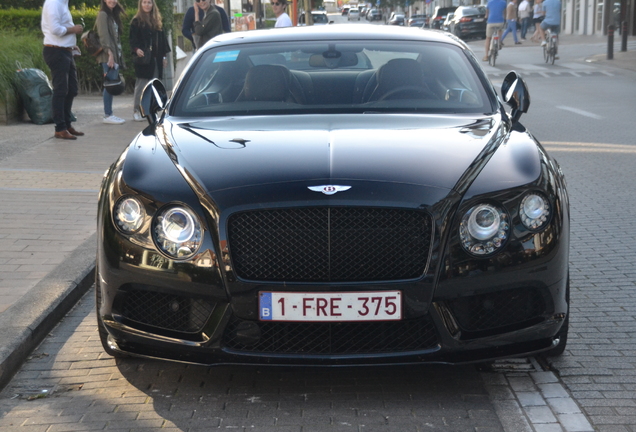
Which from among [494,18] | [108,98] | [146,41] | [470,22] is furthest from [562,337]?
[470,22]

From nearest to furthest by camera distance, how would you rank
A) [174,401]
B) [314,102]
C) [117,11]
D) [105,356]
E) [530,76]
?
[174,401], [105,356], [314,102], [117,11], [530,76]

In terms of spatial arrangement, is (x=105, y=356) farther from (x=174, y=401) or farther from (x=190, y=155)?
(x=190, y=155)

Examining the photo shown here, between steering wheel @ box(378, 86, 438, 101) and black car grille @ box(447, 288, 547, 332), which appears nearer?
black car grille @ box(447, 288, 547, 332)

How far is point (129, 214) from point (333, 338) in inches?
36.0

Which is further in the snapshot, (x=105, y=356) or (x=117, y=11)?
(x=117, y=11)

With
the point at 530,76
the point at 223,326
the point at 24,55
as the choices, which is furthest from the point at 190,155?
the point at 530,76

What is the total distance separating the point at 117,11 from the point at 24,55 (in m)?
2.13

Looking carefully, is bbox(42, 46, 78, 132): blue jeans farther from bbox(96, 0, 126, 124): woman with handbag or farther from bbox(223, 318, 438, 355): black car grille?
bbox(223, 318, 438, 355): black car grille

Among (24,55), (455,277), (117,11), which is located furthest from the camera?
(24,55)

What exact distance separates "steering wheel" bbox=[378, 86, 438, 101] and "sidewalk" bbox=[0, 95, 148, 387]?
6.53 ft

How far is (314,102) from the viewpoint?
4758mm

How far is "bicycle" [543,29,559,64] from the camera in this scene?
25219mm

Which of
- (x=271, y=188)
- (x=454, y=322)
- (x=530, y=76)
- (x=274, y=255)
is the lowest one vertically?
(x=530, y=76)

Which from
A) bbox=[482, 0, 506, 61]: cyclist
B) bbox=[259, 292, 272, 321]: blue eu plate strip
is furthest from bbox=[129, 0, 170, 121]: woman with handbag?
bbox=[482, 0, 506, 61]: cyclist
